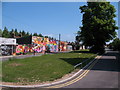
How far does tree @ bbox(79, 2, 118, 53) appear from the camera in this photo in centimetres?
3997

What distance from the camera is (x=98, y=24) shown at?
1561 inches

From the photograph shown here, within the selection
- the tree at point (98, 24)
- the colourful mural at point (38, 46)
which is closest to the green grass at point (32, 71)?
the tree at point (98, 24)

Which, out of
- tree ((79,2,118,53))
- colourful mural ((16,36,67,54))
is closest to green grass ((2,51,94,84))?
tree ((79,2,118,53))

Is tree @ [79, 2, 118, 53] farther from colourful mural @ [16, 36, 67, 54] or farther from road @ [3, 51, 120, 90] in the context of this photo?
road @ [3, 51, 120, 90]

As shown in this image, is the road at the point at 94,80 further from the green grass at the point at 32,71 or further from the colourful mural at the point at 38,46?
the colourful mural at the point at 38,46

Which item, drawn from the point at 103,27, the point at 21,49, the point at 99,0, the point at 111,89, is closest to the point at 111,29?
the point at 103,27

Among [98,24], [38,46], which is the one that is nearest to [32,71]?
[98,24]

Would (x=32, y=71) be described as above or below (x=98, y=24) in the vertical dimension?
below

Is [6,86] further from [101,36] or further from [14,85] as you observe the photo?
[101,36]

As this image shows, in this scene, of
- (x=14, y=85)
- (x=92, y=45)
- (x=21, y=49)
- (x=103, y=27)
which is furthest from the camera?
(x=92, y=45)

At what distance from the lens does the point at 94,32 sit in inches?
1633

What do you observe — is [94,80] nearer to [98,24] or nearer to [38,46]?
[98,24]

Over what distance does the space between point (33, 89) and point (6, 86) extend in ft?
4.75

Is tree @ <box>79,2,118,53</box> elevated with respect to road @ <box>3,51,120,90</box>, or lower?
elevated
